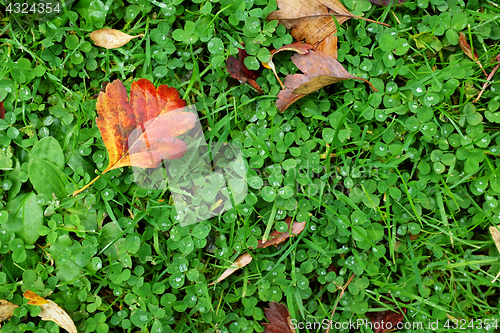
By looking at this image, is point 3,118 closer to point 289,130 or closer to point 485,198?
point 289,130

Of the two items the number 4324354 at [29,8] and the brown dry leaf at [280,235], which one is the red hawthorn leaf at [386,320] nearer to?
the brown dry leaf at [280,235]

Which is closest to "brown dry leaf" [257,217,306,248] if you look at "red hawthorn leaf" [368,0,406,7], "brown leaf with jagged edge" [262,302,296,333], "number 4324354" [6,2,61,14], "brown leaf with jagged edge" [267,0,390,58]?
"brown leaf with jagged edge" [262,302,296,333]

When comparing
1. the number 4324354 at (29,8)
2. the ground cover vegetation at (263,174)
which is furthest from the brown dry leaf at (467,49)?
the number 4324354 at (29,8)

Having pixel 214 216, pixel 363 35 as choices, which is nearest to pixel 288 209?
pixel 214 216

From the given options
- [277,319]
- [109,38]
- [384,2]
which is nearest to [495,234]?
[277,319]

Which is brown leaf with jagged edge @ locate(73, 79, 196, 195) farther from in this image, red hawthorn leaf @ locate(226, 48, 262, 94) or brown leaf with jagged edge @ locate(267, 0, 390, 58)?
brown leaf with jagged edge @ locate(267, 0, 390, 58)

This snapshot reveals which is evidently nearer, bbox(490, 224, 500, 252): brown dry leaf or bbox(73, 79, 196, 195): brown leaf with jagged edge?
bbox(73, 79, 196, 195): brown leaf with jagged edge

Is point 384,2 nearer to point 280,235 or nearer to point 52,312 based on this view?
point 280,235
